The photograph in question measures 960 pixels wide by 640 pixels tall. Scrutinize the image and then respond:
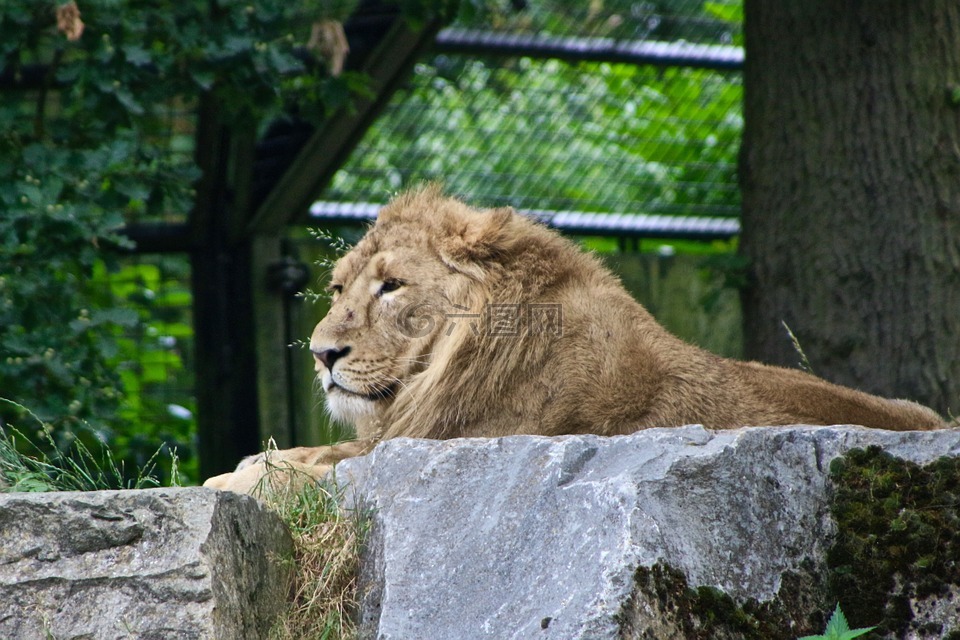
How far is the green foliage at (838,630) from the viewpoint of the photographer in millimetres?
2338

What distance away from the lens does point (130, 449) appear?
19.9 ft

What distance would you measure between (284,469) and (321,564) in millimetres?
539

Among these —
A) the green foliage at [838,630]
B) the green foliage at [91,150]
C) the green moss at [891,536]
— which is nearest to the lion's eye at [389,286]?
the green foliage at [91,150]

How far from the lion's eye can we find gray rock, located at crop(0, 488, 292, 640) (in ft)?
4.54

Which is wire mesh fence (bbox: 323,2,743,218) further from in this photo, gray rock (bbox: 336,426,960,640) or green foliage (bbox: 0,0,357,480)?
gray rock (bbox: 336,426,960,640)

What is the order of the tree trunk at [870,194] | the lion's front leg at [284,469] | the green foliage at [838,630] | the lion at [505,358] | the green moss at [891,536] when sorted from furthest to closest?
the tree trunk at [870,194], the lion at [505,358], the lion's front leg at [284,469], the green moss at [891,536], the green foliage at [838,630]

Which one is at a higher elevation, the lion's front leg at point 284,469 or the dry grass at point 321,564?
the lion's front leg at point 284,469

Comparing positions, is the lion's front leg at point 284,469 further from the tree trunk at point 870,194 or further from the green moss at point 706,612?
the tree trunk at point 870,194

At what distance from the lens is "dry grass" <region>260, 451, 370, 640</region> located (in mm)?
2719

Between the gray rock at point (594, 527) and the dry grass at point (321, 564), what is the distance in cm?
5

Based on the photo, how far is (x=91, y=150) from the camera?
5035 mm

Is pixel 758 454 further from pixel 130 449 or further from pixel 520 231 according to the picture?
pixel 130 449

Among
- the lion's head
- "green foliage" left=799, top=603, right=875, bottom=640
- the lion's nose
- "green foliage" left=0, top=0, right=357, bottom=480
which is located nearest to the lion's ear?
the lion's head

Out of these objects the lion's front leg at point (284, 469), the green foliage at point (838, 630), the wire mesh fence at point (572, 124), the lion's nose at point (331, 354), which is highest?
the wire mesh fence at point (572, 124)
